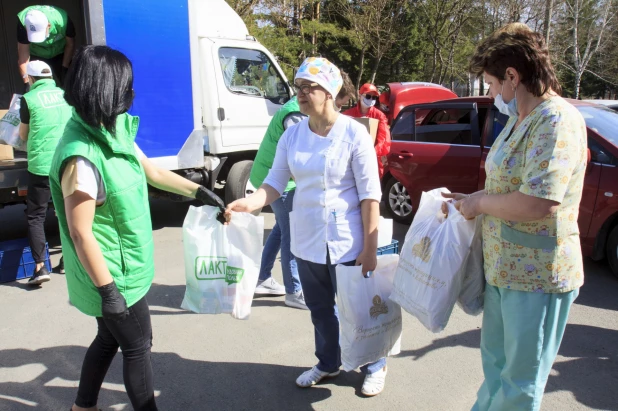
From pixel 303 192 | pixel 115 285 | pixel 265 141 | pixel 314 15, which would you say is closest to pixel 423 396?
pixel 303 192

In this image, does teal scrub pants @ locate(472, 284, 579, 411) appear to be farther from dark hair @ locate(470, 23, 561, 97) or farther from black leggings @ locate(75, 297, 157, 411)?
black leggings @ locate(75, 297, 157, 411)

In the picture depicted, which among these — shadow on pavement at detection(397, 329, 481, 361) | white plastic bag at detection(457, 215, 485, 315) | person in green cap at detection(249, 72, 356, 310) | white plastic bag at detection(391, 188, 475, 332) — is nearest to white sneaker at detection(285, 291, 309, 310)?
person in green cap at detection(249, 72, 356, 310)

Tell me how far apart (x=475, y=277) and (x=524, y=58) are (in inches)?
35.3

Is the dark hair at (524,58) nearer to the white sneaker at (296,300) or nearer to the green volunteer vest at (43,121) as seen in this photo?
the white sneaker at (296,300)

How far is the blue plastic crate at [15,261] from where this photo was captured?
4633 mm

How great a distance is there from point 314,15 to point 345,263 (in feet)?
60.2

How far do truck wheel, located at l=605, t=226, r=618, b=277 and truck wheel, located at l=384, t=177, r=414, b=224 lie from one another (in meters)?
2.35

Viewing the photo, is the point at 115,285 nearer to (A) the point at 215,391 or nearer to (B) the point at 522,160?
(A) the point at 215,391

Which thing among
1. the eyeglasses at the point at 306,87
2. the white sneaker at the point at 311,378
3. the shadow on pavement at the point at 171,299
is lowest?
the shadow on pavement at the point at 171,299

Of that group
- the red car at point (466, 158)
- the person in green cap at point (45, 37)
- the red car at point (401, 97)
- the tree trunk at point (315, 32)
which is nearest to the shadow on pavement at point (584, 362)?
the red car at point (466, 158)

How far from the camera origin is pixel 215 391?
2.96 metres

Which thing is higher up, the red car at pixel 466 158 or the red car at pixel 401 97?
the red car at pixel 401 97

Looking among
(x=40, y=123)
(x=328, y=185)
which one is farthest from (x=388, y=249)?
(x=40, y=123)

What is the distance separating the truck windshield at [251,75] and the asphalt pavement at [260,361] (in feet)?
10.2
